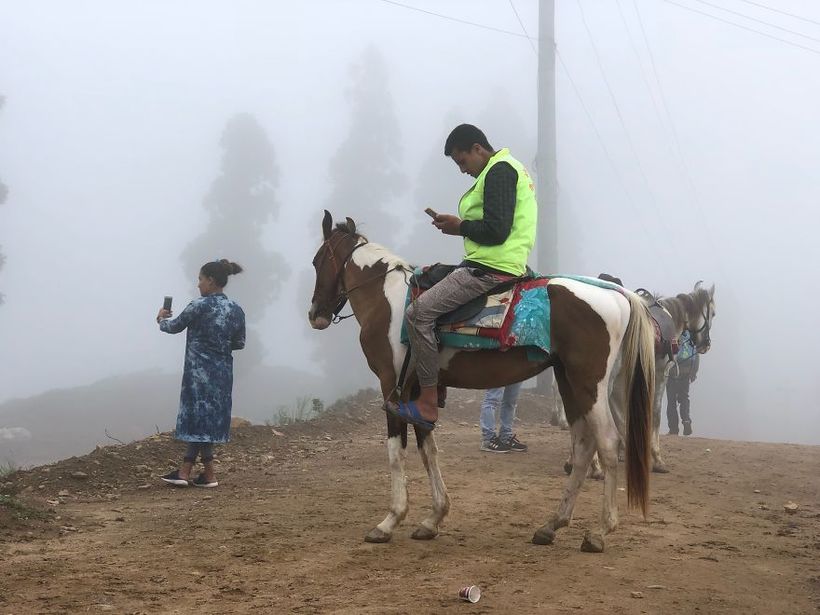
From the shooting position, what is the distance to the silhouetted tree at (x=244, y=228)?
58.9m

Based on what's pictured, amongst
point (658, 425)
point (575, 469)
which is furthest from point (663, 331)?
point (575, 469)

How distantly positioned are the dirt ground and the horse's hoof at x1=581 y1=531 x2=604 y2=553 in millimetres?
67

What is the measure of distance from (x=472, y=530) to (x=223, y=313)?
140 inches

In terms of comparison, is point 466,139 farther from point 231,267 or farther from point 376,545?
point 231,267

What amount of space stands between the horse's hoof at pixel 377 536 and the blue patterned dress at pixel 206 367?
2957 millimetres

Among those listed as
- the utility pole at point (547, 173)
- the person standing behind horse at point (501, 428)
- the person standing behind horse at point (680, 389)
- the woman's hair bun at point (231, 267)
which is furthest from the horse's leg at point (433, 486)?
the utility pole at point (547, 173)

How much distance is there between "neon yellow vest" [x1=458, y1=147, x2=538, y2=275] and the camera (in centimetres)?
578

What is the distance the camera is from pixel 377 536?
5.82 m

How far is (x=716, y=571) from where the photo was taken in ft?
16.8

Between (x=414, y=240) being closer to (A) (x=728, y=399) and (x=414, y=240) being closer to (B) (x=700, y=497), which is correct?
(A) (x=728, y=399)

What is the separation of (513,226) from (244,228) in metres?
55.3

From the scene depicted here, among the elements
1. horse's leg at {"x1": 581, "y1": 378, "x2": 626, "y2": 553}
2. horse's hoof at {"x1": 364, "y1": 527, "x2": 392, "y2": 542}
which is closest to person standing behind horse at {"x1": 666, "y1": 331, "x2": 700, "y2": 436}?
horse's leg at {"x1": 581, "y1": 378, "x2": 626, "y2": 553}

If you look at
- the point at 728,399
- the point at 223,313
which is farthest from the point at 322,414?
the point at 728,399

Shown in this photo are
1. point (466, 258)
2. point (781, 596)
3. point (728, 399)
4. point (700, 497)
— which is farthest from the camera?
point (728, 399)
